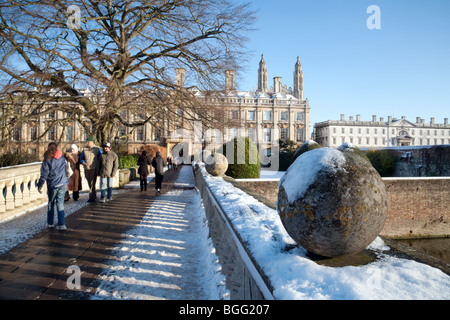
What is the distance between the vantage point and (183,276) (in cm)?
371

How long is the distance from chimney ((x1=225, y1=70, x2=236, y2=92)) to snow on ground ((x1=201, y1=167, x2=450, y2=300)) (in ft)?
33.9

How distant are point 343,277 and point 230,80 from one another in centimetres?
1147

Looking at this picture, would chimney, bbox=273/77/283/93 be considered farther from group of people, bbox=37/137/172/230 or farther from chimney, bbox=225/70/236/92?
group of people, bbox=37/137/172/230

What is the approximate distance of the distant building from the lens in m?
73.1

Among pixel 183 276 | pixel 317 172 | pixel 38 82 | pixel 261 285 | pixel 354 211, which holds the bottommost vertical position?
pixel 183 276

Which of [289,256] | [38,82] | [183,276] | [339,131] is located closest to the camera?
[289,256]

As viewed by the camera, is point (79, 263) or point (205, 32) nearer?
point (79, 263)

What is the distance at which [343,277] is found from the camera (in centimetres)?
205

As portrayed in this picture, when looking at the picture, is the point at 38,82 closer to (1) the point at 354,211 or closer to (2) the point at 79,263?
(2) the point at 79,263

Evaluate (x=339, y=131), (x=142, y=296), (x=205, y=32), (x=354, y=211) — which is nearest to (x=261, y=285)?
(x=354, y=211)

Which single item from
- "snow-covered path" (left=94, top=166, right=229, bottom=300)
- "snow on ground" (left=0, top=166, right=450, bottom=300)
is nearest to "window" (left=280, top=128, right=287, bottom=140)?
"snow on ground" (left=0, top=166, right=450, bottom=300)
